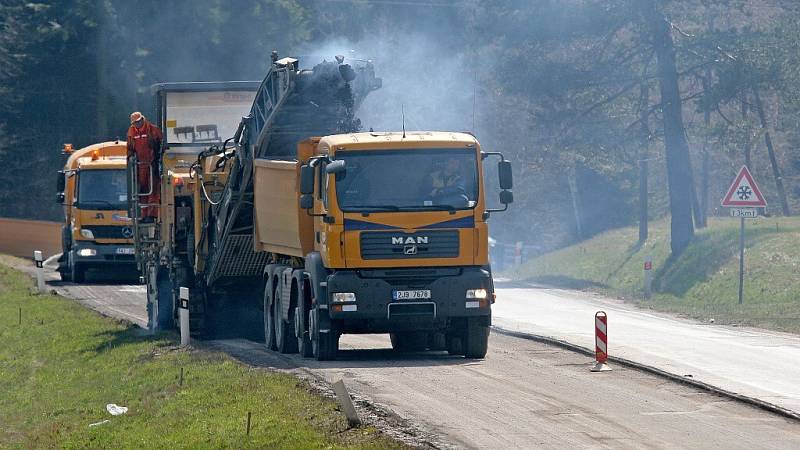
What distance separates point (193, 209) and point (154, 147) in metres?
2.09

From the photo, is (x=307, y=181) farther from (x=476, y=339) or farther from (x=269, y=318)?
(x=269, y=318)

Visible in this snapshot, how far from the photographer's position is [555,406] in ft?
46.3

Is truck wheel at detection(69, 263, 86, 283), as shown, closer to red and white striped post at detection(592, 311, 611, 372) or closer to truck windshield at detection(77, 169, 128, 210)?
truck windshield at detection(77, 169, 128, 210)

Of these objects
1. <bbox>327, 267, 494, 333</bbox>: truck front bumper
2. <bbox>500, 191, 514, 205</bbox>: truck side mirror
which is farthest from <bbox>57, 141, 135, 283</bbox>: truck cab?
<bbox>500, 191, 514, 205</bbox>: truck side mirror

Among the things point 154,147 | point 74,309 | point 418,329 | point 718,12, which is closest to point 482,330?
point 418,329

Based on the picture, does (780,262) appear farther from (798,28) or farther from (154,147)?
(154,147)

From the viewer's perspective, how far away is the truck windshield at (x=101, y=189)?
35.7m

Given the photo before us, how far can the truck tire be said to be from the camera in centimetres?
2018

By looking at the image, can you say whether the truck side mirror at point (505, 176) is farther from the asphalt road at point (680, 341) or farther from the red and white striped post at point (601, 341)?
the asphalt road at point (680, 341)

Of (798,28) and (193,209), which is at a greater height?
(798,28)

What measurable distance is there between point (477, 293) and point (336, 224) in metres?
2.11

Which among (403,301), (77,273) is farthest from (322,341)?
(77,273)

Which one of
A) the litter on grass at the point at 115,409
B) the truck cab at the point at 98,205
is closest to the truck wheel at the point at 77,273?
the truck cab at the point at 98,205

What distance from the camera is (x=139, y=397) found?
17906 mm
